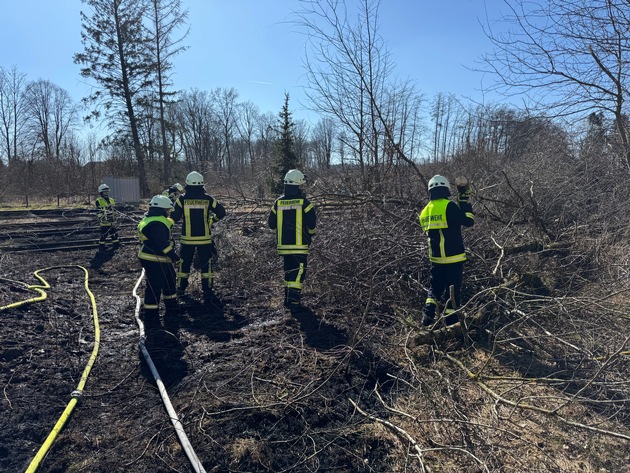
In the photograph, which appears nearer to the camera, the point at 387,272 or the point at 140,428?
the point at 140,428

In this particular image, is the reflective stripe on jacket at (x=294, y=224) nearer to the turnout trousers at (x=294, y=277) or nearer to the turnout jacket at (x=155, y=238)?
the turnout trousers at (x=294, y=277)

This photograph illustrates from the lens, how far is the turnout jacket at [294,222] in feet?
17.4

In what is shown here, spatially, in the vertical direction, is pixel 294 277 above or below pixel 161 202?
below

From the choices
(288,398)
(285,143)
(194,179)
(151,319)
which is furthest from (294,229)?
(285,143)

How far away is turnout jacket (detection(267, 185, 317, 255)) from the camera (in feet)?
17.4

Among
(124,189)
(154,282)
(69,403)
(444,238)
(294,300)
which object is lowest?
(69,403)

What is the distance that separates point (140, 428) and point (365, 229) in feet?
12.2

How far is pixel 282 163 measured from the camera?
17.2 m

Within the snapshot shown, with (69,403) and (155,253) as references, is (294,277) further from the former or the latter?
(69,403)

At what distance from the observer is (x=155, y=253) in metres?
5.18

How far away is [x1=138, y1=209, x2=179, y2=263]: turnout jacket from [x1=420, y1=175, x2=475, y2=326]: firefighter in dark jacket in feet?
10.6

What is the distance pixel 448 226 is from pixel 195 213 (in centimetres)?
352

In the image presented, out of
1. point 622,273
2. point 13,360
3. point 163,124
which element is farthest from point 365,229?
point 163,124

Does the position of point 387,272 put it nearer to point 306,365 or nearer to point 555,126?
point 306,365
